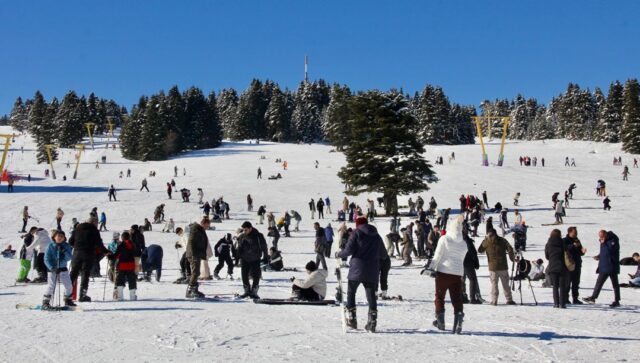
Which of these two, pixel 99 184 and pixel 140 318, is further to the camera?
pixel 99 184

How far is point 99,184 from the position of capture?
52.2 metres

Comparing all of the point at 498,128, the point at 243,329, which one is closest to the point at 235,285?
the point at 243,329

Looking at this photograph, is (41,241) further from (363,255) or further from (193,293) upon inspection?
(363,255)

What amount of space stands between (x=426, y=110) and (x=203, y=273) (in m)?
85.1

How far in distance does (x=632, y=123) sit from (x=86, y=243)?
255 ft

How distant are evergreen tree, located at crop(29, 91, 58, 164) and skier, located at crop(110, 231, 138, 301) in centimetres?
7466

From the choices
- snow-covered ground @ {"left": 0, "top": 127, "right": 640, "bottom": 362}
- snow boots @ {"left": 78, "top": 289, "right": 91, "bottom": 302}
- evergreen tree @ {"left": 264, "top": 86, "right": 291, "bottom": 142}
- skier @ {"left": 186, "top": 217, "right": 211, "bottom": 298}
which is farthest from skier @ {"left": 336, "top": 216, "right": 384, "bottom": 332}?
evergreen tree @ {"left": 264, "top": 86, "right": 291, "bottom": 142}

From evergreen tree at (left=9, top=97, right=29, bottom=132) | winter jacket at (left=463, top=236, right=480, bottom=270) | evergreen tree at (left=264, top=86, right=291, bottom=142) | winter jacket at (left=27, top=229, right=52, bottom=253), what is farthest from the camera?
evergreen tree at (left=9, top=97, right=29, bottom=132)

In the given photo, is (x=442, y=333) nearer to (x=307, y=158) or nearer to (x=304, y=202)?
(x=304, y=202)

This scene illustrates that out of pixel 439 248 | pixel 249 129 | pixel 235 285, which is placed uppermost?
pixel 249 129

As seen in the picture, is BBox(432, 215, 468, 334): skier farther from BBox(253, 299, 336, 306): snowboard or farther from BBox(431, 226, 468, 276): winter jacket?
BBox(253, 299, 336, 306): snowboard

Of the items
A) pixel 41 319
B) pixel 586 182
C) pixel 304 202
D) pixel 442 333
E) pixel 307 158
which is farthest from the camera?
pixel 307 158

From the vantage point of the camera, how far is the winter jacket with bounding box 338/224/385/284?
25.6 ft

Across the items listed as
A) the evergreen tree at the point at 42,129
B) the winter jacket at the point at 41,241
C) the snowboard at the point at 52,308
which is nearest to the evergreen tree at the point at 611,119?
the evergreen tree at the point at 42,129
